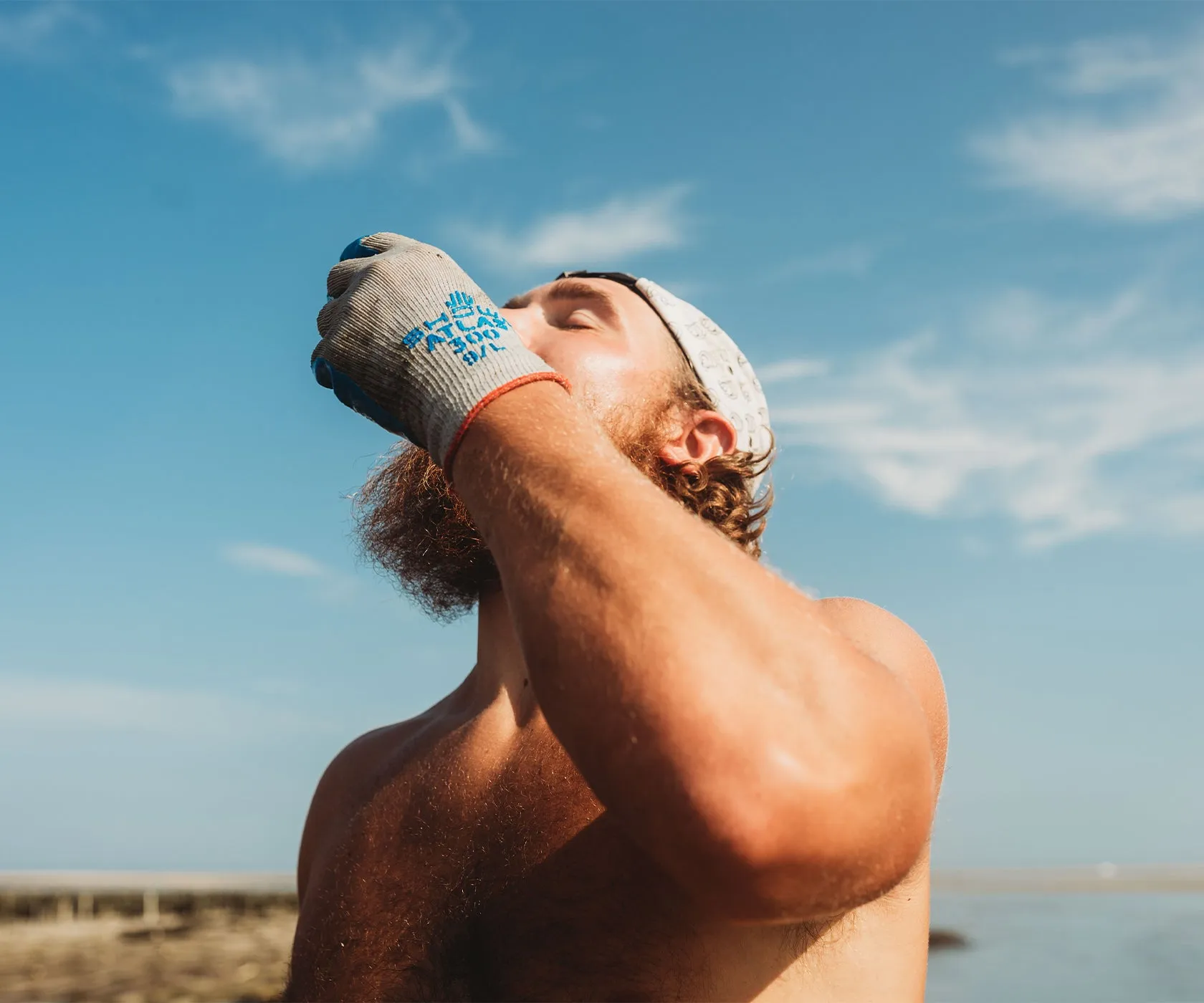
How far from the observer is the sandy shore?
34.6 feet

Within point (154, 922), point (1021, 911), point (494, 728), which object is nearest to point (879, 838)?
point (494, 728)

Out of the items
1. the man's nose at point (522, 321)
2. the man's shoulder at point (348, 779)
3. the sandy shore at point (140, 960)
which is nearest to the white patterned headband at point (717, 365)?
the man's nose at point (522, 321)

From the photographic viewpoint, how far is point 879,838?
139 centimetres

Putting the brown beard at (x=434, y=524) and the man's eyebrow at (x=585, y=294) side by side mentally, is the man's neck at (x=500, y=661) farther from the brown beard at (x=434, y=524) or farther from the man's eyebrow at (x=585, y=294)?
the man's eyebrow at (x=585, y=294)

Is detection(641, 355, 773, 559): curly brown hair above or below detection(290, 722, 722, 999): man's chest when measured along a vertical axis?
above

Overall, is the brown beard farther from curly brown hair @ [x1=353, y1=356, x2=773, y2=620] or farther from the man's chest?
the man's chest

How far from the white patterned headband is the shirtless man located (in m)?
0.01

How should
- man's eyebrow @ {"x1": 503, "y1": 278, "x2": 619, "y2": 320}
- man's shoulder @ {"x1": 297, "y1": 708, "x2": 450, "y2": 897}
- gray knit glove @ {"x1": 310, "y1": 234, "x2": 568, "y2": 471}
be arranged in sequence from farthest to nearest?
man's eyebrow @ {"x1": 503, "y1": 278, "x2": 619, "y2": 320} → man's shoulder @ {"x1": 297, "y1": 708, "x2": 450, "y2": 897} → gray knit glove @ {"x1": 310, "y1": 234, "x2": 568, "y2": 471}

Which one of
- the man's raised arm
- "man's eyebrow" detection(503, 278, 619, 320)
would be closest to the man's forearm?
the man's raised arm

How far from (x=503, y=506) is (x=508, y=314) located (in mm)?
2015

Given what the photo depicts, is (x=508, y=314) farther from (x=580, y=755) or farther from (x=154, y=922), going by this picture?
(x=154, y=922)

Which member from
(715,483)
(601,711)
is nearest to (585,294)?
(715,483)

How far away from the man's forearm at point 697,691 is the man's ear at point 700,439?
1.83m

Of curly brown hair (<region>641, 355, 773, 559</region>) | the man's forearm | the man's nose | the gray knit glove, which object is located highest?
the man's nose
